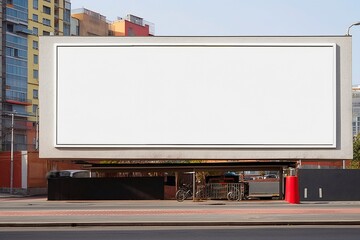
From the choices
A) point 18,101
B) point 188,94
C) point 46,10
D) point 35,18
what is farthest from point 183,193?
point 46,10

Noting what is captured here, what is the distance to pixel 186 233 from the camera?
17.1 metres

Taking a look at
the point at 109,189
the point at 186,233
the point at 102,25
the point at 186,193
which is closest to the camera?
the point at 186,233

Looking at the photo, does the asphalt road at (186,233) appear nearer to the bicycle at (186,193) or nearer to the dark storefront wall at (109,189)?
the bicycle at (186,193)

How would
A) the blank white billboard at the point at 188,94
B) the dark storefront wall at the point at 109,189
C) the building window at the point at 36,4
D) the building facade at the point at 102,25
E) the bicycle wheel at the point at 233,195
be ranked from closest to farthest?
the bicycle wheel at the point at 233,195
the blank white billboard at the point at 188,94
the dark storefront wall at the point at 109,189
the building window at the point at 36,4
the building facade at the point at 102,25

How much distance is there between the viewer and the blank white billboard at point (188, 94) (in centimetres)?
3741

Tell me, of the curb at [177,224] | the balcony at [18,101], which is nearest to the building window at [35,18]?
the balcony at [18,101]

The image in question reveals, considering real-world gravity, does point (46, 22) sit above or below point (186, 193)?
above

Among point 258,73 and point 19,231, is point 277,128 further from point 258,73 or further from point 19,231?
point 19,231

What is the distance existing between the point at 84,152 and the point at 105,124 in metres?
2.12

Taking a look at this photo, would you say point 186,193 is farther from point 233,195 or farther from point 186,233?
point 186,233

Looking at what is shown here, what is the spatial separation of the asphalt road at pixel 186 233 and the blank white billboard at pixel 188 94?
1880 cm

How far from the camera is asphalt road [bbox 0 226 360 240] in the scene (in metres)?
16.0

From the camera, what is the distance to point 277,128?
1478 inches

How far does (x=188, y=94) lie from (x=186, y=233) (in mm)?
21262
